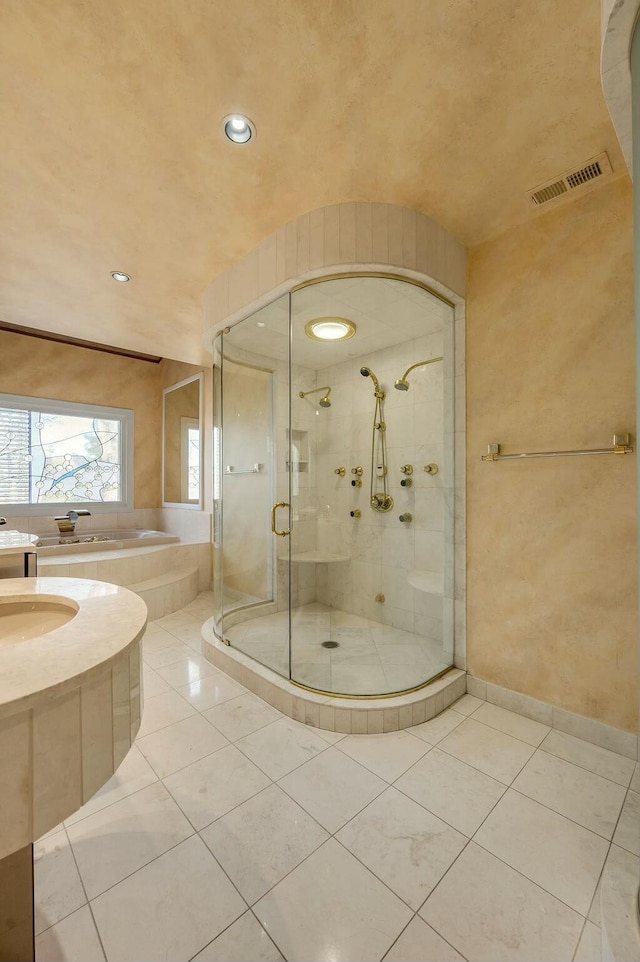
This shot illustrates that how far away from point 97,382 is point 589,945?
216 inches

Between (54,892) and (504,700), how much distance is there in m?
2.00

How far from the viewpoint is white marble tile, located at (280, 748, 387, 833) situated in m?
1.41

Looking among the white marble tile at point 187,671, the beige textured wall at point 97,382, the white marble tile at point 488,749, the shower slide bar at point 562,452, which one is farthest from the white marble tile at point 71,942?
the beige textured wall at point 97,382

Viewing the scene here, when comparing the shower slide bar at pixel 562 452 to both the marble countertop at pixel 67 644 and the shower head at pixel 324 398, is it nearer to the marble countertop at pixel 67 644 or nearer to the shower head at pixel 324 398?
the shower head at pixel 324 398

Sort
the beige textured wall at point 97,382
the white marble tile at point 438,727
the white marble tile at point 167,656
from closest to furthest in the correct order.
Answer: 1. the white marble tile at point 438,727
2. the white marble tile at point 167,656
3. the beige textured wall at point 97,382

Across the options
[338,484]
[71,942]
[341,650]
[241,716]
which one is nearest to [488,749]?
[341,650]

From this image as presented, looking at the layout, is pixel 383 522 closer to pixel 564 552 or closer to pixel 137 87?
pixel 564 552

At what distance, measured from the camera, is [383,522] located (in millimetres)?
2773

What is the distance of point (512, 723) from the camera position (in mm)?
1951

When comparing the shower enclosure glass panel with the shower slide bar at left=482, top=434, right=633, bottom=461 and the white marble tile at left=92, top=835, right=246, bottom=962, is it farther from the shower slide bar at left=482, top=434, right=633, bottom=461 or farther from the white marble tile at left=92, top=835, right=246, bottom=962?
the white marble tile at left=92, top=835, right=246, bottom=962

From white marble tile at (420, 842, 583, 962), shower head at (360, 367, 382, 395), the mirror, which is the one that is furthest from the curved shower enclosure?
the mirror

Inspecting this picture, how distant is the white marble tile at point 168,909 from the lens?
1.00 meters

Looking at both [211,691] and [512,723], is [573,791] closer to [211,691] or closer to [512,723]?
[512,723]

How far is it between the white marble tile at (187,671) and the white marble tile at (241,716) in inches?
14.0
